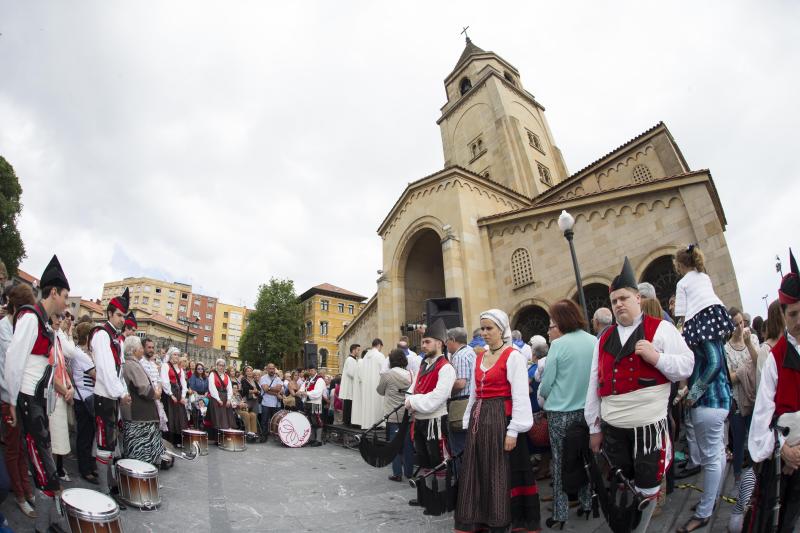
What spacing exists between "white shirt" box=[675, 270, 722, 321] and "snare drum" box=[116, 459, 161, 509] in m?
5.73

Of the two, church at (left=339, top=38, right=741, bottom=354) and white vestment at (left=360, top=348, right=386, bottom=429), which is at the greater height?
church at (left=339, top=38, right=741, bottom=354)

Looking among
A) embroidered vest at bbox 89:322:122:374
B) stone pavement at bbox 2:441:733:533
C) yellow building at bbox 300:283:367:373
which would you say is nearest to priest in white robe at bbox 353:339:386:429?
stone pavement at bbox 2:441:733:533

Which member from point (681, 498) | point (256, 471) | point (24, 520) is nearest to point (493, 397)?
point (681, 498)

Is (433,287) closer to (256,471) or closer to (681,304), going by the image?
(256,471)

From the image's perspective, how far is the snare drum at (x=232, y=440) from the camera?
8969 mm

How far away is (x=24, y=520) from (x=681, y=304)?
627 cm

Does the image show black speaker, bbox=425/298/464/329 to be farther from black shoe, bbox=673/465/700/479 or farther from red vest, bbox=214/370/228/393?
red vest, bbox=214/370/228/393

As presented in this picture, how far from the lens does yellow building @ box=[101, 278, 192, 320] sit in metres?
83.9

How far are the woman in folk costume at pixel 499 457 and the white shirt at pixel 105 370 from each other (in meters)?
4.04

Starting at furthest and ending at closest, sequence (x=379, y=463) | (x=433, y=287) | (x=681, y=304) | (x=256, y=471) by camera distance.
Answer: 1. (x=433, y=287)
2. (x=256, y=471)
3. (x=379, y=463)
4. (x=681, y=304)

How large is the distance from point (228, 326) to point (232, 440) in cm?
9147

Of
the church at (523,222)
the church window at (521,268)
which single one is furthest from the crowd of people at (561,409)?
the church window at (521,268)

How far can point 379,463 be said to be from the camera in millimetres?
4797

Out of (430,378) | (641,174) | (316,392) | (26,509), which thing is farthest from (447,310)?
(641,174)
